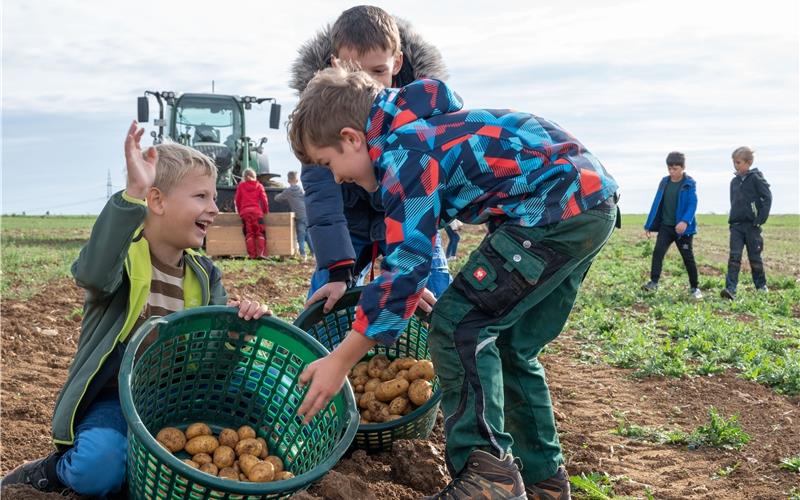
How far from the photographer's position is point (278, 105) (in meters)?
15.2

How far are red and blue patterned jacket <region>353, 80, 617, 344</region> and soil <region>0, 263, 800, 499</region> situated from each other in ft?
2.84

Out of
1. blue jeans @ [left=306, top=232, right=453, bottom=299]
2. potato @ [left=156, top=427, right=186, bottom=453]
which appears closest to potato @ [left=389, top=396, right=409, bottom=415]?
blue jeans @ [left=306, top=232, right=453, bottom=299]

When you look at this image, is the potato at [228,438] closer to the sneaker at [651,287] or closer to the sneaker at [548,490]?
the sneaker at [548,490]

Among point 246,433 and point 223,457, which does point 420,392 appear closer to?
point 246,433

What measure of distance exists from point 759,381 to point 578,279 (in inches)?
122

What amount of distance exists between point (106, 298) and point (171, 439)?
21.8 inches

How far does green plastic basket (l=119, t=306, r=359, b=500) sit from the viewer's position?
2.37 metres

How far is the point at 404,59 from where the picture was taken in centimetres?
382

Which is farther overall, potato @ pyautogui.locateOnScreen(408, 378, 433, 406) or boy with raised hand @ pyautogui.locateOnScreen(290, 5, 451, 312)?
boy with raised hand @ pyautogui.locateOnScreen(290, 5, 451, 312)

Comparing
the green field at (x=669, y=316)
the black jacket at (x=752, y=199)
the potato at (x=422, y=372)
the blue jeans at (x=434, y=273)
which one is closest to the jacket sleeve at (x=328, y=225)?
the blue jeans at (x=434, y=273)

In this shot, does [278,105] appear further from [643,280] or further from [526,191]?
[526,191]

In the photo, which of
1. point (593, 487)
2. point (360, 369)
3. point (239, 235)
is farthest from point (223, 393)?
point (239, 235)

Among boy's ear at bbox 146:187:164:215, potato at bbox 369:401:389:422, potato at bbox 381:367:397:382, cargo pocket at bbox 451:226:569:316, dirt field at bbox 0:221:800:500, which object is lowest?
dirt field at bbox 0:221:800:500

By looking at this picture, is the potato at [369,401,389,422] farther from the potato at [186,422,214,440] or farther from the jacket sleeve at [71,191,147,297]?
the jacket sleeve at [71,191,147,297]
